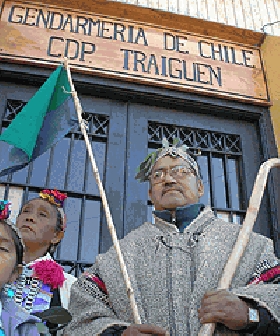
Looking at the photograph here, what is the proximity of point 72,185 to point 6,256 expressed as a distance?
167 centimetres

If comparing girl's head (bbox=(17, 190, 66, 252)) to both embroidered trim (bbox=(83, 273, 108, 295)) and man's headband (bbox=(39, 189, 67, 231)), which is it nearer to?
man's headband (bbox=(39, 189, 67, 231))

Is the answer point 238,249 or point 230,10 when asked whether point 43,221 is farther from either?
point 230,10

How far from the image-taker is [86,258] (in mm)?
3207

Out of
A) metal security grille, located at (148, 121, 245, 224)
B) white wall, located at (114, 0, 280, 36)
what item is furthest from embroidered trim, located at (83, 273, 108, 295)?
white wall, located at (114, 0, 280, 36)

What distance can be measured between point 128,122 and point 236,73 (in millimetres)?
1118

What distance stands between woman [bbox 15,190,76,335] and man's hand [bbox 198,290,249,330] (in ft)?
3.00

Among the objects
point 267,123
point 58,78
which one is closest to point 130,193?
point 58,78

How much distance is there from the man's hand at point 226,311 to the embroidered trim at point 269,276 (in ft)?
0.67

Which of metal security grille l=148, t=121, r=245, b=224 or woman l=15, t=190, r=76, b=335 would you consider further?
metal security grille l=148, t=121, r=245, b=224

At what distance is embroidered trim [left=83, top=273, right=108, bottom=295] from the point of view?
7.02 feet

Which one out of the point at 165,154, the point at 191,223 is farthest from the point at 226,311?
the point at 165,154

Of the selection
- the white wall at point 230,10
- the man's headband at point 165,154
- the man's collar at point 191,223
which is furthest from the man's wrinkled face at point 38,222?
the white wall at point 230,10

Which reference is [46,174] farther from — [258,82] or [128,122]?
[258,82]

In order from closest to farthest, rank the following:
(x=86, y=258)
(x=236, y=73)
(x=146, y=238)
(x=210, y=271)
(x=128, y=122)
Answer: (x=210, y=271) → (x=146, y=238) → (x=86, y=258) → (x=128, y=122) → (x=236, y=73)
